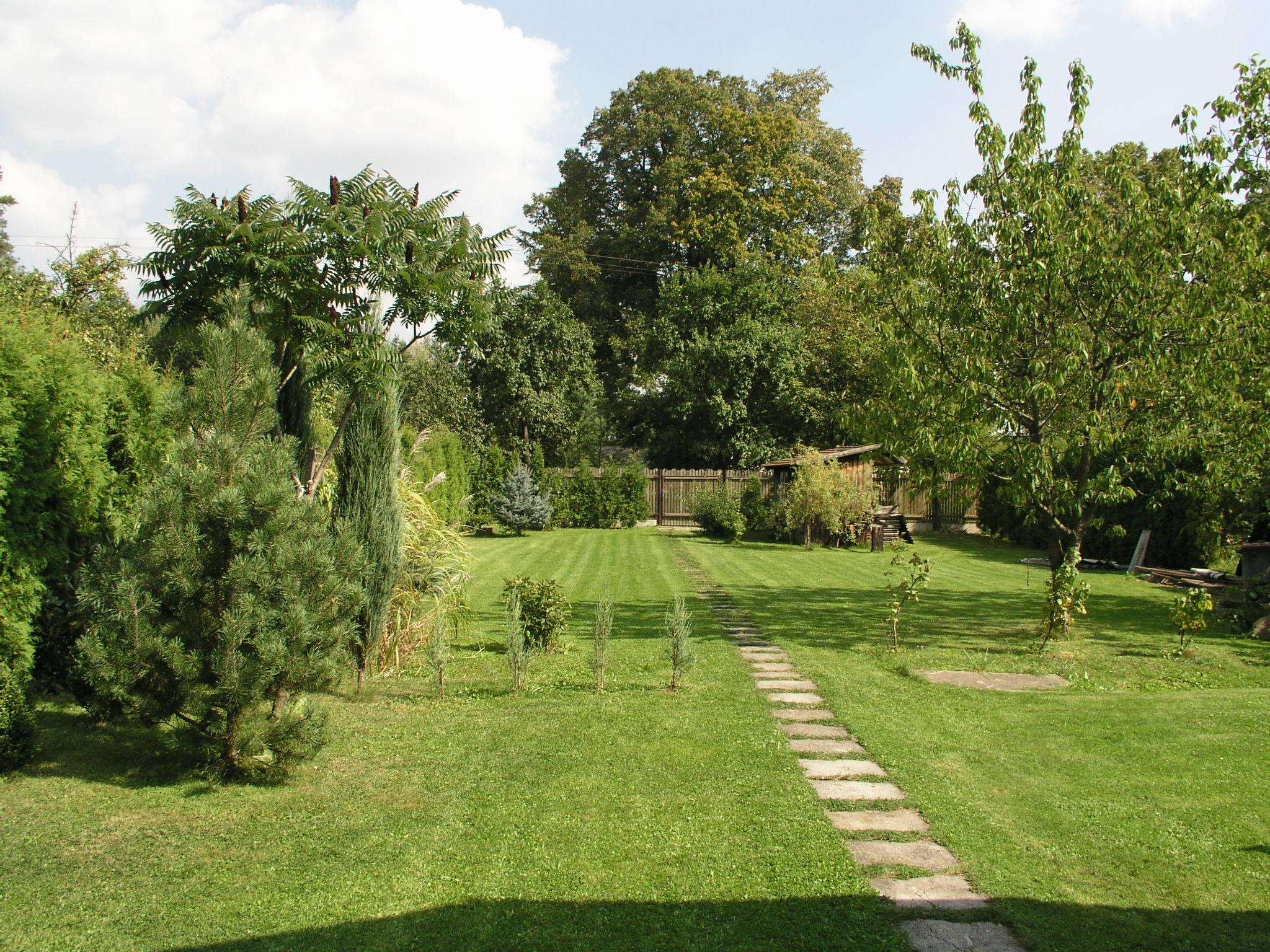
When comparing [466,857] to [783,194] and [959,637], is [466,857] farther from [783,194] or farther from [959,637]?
[783,194]

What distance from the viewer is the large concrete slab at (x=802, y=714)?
6246 mm

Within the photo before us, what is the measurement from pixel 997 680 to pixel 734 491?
16680mm

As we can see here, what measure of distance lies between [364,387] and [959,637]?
678 centimetres

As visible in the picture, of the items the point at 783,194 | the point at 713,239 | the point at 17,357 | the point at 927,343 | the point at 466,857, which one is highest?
the point at 783,194

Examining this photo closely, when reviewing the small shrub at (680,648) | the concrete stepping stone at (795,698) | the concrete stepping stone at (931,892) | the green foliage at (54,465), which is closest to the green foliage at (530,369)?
the small shrub at (680,648)

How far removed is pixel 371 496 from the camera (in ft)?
23.2

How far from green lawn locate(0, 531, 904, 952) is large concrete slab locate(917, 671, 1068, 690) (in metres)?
2.15

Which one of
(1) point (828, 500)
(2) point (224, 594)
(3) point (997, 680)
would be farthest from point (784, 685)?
(1) point (828, 500)

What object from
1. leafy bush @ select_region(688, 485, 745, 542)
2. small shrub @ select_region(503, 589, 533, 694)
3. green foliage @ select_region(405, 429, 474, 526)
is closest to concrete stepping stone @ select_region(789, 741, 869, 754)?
small shrub @ select_region(503, 589, 533, 694)

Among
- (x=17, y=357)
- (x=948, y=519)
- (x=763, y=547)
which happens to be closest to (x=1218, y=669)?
(x=17, y=357)

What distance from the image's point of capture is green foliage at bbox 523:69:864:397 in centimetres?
3441

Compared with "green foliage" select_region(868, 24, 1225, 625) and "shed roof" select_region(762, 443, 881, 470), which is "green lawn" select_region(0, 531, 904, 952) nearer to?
"green foliage" select_region(868, 24, 1225, 625)

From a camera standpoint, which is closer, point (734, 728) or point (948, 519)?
point (734, 728)

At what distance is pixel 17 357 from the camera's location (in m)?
4.84
